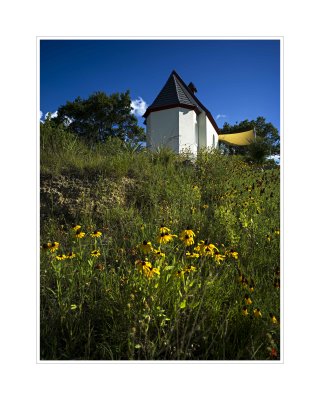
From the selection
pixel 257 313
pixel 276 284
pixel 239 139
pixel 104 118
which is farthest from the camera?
pixel 239 139

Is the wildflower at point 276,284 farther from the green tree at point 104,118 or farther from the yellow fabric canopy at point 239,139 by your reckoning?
the yellow fabric canopy at point 239,139

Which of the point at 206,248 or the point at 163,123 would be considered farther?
the point at 163,123

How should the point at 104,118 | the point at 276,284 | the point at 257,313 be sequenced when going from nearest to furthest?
the point at 257,313 → the point at 276,284 → the point at 104,118

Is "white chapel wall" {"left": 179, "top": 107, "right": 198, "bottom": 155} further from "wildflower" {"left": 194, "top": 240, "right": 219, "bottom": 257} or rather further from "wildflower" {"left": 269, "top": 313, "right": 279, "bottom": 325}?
"wildflower" {"left": 269, "top": 313, "right": 279, "bottom": 325}

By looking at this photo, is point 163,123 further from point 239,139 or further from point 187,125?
point 239,139

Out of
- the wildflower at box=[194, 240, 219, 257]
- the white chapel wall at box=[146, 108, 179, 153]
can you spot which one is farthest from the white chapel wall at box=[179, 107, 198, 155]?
the wildflower at box=[194, 240, 219, 257]

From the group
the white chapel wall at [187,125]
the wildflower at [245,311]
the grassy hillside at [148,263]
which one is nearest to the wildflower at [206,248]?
the grassy hillside at [148,263]

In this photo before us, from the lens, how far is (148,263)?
5.93 ft

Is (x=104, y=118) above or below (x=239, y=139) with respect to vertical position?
below

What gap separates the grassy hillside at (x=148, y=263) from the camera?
1838mm

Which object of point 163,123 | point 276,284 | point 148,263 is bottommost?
point 276,284

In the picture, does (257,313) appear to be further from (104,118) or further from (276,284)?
(104,118)

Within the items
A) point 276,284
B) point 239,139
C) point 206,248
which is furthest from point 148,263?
point 239,139
